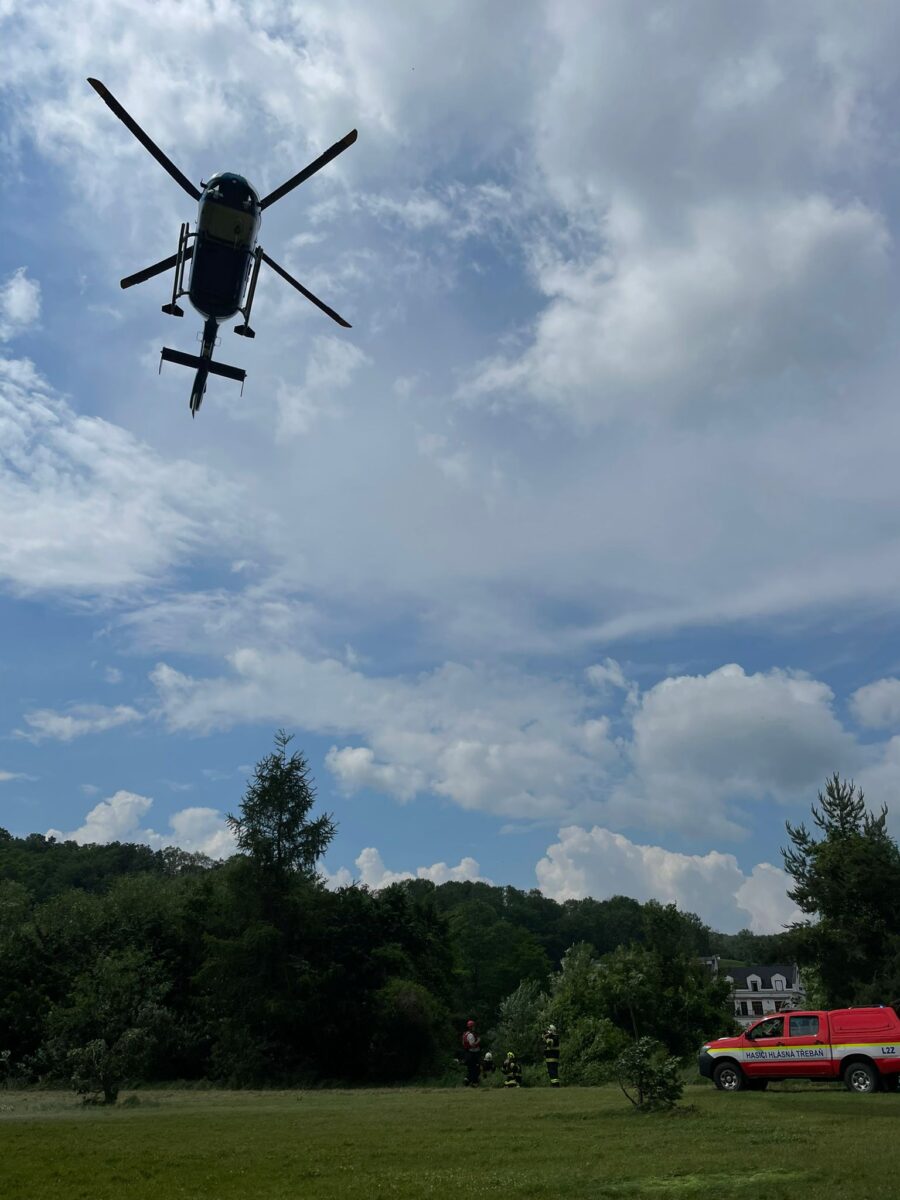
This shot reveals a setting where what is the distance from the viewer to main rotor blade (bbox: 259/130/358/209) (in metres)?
18.8

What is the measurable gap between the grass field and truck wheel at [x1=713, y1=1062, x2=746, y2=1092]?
110cm

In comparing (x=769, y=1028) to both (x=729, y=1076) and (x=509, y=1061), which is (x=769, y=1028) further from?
(x=509, y=1061)

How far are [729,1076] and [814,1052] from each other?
194 cm

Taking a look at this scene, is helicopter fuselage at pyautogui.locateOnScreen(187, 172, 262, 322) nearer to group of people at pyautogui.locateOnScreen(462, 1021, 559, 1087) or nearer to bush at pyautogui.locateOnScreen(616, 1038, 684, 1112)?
bush at pyautogui.locateOnScreen(616, 1038, 684, 1112)

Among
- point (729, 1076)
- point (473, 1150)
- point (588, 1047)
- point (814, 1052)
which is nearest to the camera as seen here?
point (473, 1150)

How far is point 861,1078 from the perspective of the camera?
18.5m

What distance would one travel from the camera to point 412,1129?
603 inches

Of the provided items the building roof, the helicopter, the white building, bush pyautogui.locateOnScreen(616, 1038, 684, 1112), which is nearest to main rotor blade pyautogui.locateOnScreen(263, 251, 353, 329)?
the helicopter

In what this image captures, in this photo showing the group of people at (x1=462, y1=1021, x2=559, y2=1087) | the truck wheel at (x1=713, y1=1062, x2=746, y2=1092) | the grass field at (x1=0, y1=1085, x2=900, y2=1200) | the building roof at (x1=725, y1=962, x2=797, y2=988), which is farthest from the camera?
the building roof at (x1=725, y1=962, x2=797, y2=988)

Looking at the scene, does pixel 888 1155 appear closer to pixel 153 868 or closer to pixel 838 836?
pixel 838 836

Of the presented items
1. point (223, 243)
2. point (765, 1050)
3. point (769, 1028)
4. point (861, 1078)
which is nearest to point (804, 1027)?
point (769, 1028)

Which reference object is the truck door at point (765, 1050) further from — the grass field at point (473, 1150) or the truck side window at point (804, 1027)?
the grass field at point (473, 1150)

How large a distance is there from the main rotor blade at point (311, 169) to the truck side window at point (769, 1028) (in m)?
19.6

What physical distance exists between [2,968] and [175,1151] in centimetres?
2951
